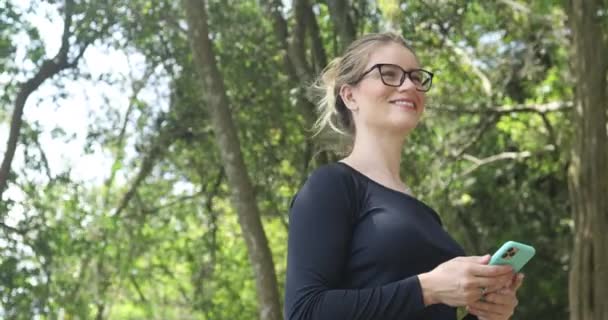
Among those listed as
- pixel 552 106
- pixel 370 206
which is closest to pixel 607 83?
pixel 552 106

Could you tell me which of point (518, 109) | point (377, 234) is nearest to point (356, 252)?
point (377, 234)

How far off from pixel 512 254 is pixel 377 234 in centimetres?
26

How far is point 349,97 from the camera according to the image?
6.62 feet

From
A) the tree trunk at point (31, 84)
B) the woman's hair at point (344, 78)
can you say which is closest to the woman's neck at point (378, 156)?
the woman's hair at point (344, 78)

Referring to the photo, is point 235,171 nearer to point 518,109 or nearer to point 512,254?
point 518,109

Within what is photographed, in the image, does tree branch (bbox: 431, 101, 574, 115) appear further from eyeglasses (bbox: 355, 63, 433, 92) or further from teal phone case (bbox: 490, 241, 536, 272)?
teal phone case (bbox: 490, 241, 536, 272)

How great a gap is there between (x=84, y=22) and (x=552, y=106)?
17.3 ft

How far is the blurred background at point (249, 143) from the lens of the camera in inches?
267

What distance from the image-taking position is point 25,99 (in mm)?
7148

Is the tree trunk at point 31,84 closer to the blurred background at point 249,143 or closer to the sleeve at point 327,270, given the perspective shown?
the blurred background at point 249,143

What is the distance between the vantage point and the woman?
5.39 feet

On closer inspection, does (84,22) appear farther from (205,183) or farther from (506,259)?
(506,259)

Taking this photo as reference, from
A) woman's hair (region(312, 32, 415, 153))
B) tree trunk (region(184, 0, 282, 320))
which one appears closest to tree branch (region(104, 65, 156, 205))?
tree trunk (region(184, 0, 282, 320))

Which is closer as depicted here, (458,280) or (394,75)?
(458,280)
